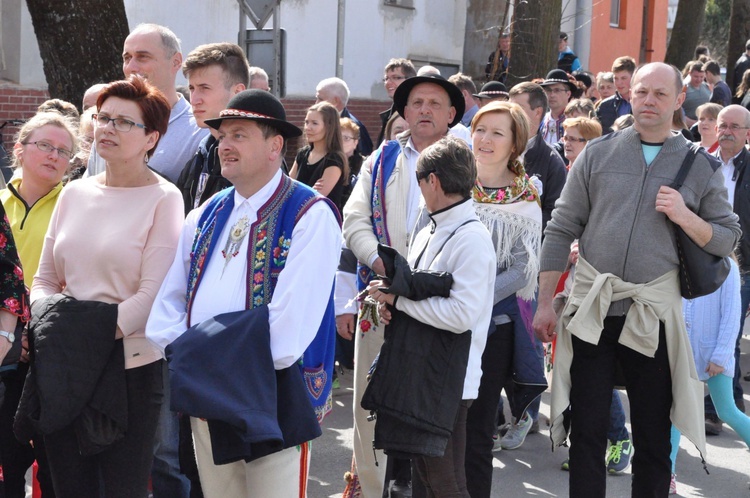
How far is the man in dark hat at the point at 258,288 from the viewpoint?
3.59 meters

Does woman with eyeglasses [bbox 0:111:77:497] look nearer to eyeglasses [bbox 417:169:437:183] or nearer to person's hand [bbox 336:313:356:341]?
person's hand [bbox 336:313:356:341]

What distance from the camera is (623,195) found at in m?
4.77

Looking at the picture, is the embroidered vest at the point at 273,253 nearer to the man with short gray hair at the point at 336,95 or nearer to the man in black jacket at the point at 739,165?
the man in black jacket at the point at 739,165

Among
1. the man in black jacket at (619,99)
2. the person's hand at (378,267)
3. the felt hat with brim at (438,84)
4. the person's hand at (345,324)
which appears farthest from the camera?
the man in black jacket at (619,99)

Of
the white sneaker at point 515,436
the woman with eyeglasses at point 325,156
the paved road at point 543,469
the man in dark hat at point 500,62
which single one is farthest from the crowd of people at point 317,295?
the man in dark hat at point 500,62

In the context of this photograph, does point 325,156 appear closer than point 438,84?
No

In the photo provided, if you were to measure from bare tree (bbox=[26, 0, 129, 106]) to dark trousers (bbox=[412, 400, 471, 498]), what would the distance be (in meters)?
5.20

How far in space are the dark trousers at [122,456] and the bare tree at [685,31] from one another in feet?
51.6

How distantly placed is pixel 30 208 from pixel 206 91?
3.33 ft

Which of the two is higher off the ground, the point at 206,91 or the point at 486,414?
the point at 206,91

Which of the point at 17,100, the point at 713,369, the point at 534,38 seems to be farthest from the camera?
the point at 534,38

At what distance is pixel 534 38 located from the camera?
1251 centimetres

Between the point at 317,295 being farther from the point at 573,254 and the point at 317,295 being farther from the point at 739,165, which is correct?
the point at 739,165

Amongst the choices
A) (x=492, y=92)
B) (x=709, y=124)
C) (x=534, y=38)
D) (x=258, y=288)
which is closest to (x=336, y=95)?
(x=492, y=92)
